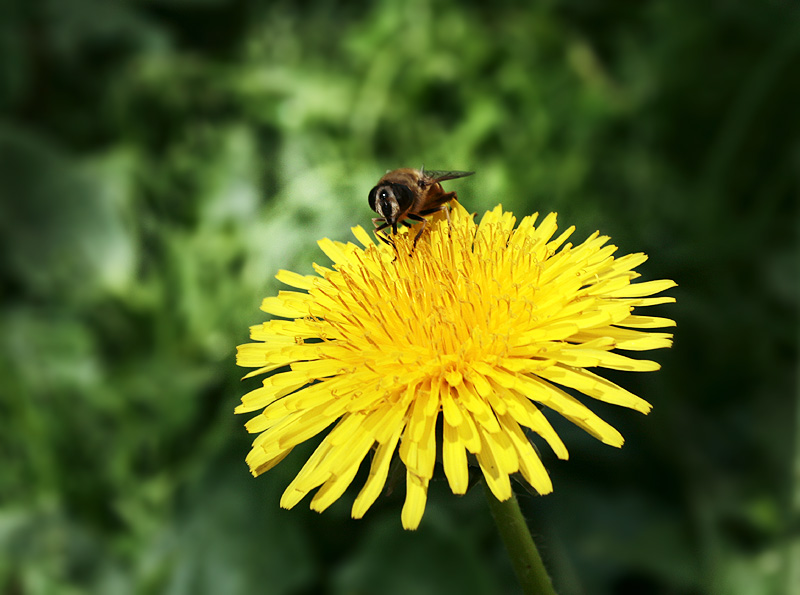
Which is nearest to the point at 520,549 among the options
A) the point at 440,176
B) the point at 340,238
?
the point at 440,176

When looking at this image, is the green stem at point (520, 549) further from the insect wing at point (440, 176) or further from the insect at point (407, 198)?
the insect wing at point (440, 176)

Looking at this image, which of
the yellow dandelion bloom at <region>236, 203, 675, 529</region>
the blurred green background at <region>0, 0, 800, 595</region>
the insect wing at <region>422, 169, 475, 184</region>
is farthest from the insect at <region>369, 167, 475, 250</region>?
the blurred green background at <region>0, 0, 800, 595</region>

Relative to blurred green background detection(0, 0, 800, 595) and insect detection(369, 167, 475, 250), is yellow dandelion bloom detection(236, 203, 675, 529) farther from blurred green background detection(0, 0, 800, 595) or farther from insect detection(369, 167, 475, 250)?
blurred green background detection(0, 0, 800, 595)

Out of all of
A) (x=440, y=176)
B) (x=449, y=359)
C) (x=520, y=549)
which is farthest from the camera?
(x=440, y=176)

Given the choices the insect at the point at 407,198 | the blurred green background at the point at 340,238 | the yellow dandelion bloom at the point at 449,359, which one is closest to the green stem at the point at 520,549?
the yellow dandelion bloom at the point at 449,359

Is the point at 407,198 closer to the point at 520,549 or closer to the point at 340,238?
the point at 520,549

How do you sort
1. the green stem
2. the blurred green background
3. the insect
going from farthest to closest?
the blurred green background
the insect
the green stem
